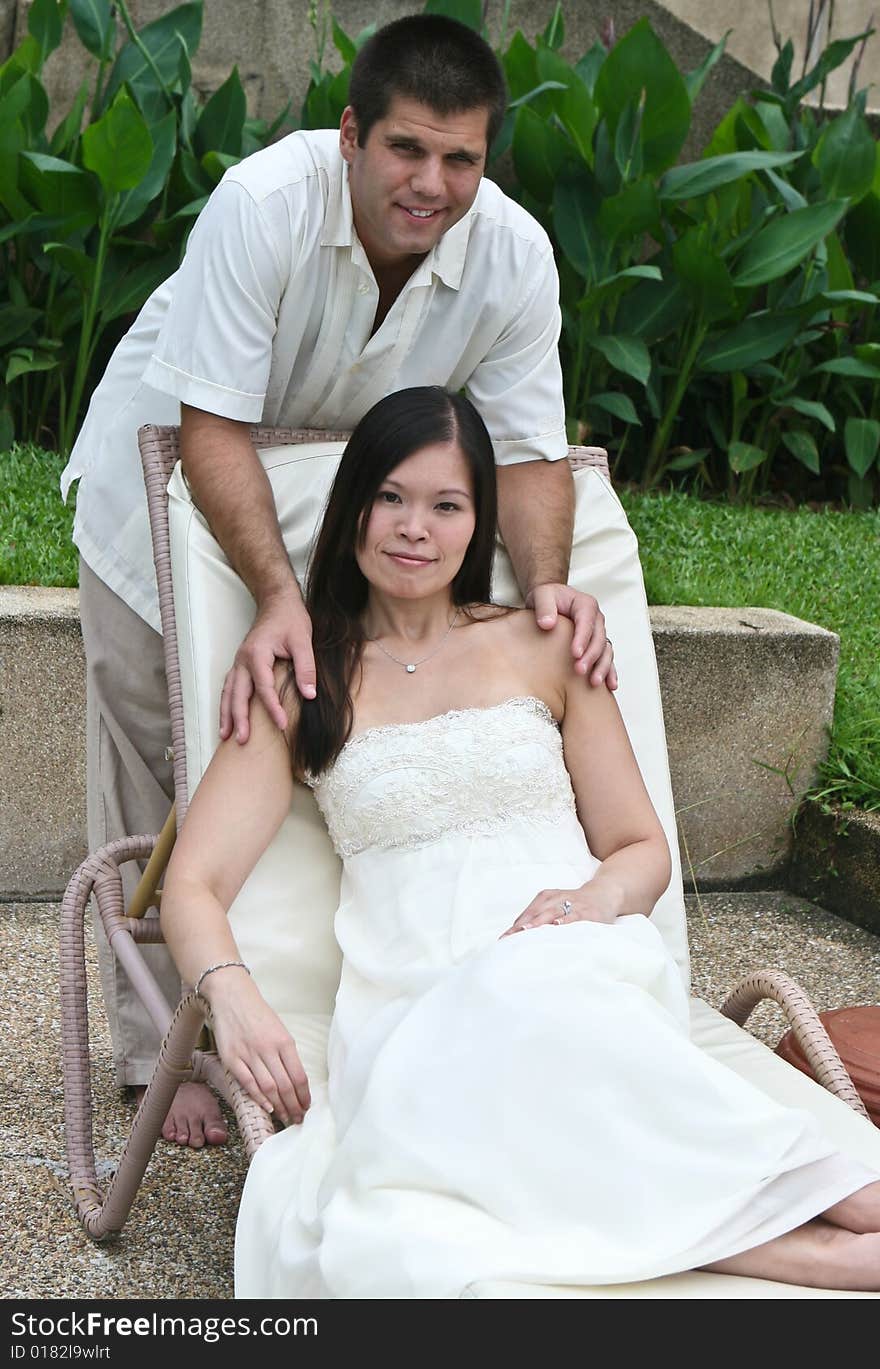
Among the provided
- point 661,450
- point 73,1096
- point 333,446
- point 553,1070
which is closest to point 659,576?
point 661,450

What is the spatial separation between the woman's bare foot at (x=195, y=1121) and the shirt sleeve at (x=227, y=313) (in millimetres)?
1336

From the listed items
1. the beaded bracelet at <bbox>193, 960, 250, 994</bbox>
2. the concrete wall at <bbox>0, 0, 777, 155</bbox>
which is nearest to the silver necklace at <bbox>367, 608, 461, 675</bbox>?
the beaded bracelet at <bbox>193, 960, 250, 994</bbox>

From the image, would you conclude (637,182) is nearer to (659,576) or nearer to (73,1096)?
(659,576)

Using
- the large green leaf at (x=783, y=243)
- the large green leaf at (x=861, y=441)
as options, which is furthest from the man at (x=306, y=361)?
the large green leaf at (x=861, y=441)

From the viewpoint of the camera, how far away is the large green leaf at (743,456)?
603 cm

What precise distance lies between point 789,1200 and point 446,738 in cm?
96

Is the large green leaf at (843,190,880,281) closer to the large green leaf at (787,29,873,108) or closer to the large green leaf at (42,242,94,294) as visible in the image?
the large green leaf at (787,29,873,108)

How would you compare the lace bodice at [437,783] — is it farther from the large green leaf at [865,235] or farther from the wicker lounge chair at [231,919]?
the large green leaf at [865,235]

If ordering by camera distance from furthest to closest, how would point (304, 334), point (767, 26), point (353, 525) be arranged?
point (767, 26), point (304, 334), point (353, 525)

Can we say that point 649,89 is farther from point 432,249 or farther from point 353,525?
point 353,525

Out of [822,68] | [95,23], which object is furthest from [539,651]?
[822,68]

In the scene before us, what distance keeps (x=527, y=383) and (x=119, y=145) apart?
8.20 feet

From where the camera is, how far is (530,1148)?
1.82 meters
